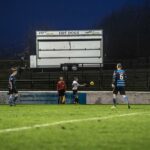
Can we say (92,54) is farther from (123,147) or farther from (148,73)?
(123,147)

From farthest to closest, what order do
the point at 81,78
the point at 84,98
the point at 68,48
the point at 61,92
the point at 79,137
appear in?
the point at 68,48 < the point at 81,78 < the point at 84,98 < the point at 61,92 < the point at 79,137

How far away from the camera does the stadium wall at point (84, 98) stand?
37.2 m

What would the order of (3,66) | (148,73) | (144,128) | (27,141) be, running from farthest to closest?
(3,66), (148,73), (144,128), (27,141)

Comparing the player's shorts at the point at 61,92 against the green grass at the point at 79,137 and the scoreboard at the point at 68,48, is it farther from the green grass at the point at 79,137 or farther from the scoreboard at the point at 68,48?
the green grass at the point at 79,137

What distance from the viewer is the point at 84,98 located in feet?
126

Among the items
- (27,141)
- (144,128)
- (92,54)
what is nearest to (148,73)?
(92,54)

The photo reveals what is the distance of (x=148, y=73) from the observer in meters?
44.6

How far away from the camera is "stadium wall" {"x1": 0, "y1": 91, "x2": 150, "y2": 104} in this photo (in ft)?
122

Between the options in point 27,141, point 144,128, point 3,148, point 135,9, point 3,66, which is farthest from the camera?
point 135,9

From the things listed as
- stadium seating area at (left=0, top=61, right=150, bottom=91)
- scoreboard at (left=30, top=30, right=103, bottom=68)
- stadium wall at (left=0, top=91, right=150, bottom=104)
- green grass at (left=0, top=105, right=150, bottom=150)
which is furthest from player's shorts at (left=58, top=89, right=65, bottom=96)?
green grass at (left=0, top=105, right=150, bottom=150)

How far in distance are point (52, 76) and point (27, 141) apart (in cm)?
3712

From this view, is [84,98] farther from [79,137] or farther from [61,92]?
[79,137]

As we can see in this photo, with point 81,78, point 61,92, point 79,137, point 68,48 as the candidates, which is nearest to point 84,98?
point 61,92

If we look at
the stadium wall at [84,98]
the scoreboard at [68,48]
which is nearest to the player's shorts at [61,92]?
the stadium wall at [84,98]
